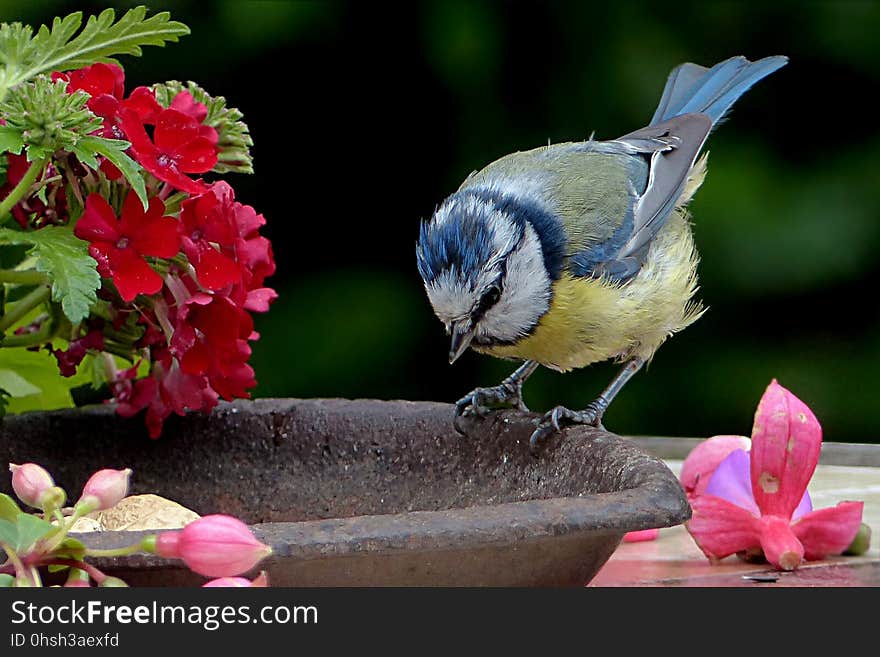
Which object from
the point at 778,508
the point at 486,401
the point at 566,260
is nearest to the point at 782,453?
the point at 778,508

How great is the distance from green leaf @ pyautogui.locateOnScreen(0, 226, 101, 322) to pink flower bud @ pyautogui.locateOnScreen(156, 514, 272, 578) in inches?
11.1

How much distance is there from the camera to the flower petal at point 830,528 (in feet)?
3.67

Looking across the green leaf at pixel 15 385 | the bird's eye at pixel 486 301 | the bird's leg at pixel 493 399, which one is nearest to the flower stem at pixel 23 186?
the green leaf at pixel 15 385

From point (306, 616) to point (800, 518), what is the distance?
61cm

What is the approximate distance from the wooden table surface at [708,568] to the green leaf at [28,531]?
47 cm

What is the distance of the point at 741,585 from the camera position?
40.4 inches

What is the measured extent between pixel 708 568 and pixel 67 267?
A: 62cm

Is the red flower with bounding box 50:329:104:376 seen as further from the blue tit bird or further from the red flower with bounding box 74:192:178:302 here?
the blue tit bird

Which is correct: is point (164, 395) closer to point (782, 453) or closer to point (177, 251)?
point (177, 251)

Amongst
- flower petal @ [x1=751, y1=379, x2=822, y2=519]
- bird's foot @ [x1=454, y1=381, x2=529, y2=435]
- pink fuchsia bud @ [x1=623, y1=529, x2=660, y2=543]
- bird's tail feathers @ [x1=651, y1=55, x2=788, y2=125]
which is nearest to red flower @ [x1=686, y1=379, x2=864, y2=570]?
flower petal @ [x1=751, y1=379, x2=822, y2=519]

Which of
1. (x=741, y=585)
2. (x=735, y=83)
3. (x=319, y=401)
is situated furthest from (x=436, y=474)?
(x=735, y=83)

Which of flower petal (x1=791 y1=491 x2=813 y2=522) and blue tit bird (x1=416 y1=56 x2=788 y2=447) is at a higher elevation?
blue tit bird (x1=416 y1=56 x2=788 y2=447)

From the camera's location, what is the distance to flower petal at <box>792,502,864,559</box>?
1.12 metres

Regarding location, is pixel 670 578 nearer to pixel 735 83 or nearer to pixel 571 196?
pixel 571 196
